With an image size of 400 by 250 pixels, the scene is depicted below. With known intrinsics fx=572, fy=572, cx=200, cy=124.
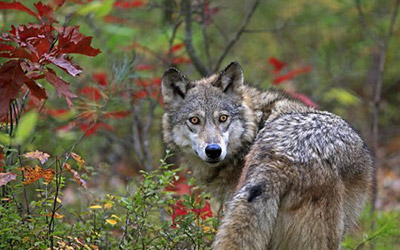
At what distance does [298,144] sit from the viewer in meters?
4.95

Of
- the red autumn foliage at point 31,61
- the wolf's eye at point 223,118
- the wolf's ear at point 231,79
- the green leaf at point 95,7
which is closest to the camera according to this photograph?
the red autumn foliage at point 31,61

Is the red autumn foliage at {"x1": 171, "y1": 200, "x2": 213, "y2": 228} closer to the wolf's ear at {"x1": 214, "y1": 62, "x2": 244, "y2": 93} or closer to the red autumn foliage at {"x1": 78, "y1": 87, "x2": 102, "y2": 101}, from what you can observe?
the wolf's ear at {"x1": 214, "y1": 62, "x2": 244, "y2": 93}

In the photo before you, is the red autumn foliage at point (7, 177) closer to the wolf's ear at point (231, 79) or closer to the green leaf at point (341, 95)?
the wolf's ear at point (231, 79)

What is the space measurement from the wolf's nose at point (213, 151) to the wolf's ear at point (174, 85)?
90cm

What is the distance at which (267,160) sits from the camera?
4.82m

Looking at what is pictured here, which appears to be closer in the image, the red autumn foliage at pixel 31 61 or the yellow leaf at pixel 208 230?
the red autumn foliage at pixel 31 61

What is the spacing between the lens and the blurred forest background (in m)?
4.85

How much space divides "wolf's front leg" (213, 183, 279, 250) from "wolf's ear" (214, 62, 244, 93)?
6.80 ft

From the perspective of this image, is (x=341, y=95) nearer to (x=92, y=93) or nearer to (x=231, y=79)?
(x=231, y=79)

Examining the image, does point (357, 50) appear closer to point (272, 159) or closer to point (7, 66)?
point (272, 159)

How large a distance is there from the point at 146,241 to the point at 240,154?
1.45 metres

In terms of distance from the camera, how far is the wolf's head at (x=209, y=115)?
19.9ft

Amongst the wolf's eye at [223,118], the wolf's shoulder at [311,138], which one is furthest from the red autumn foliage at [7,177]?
the wolf's eye at [223,118]

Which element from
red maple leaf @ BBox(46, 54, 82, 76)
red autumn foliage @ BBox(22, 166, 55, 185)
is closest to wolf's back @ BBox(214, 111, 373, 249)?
red autumn foliage @ BBox(22, 166, 55, 185)
